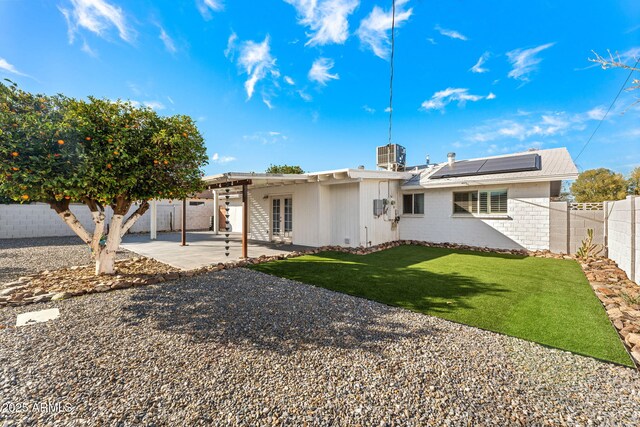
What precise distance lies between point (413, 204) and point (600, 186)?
23.3 meters

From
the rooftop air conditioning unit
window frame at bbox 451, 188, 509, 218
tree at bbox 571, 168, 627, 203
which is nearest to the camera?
window frame at bbox 451, 188, 509, 218

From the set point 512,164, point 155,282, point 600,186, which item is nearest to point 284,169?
point 512,164

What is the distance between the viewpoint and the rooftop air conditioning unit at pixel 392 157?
13.2 m

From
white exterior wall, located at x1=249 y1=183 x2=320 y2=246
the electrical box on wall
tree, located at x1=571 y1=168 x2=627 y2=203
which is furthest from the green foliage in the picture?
tree, located at x1=571 y1=168 x2=627 y2=203

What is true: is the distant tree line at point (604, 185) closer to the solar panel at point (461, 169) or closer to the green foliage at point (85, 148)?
the solar panel at point (461, 169)

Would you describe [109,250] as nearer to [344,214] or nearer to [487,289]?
[344,214]

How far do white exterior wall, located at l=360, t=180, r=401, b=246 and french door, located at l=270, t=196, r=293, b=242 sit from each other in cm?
334

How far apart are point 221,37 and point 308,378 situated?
1173 centimetres

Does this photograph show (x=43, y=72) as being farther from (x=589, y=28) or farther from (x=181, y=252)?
(x=589, y=28)

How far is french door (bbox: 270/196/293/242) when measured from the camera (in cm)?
1161

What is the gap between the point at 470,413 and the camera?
6.81 ft

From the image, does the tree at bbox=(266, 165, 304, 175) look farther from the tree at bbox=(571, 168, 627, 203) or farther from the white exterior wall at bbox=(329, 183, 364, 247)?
the tree at bbox=(571, 168, 627, 203)

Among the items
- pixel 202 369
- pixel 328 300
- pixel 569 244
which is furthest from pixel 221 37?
pixel 569 244

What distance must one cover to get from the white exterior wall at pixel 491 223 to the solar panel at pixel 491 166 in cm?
61
